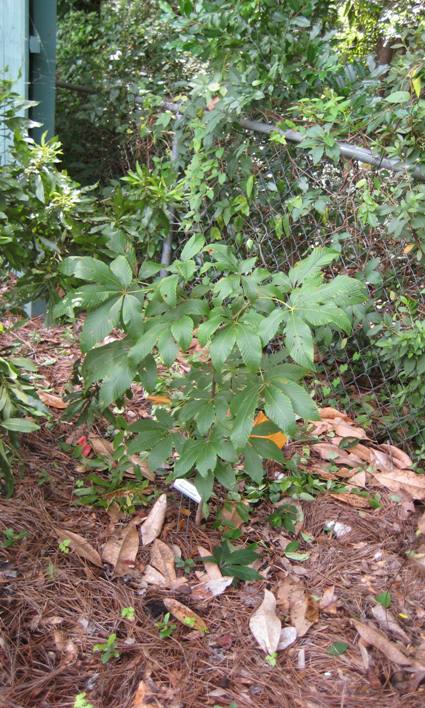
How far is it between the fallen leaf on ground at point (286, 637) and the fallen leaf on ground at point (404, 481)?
2.97ft

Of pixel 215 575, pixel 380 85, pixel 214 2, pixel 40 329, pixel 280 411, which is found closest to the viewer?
pixel 280 411

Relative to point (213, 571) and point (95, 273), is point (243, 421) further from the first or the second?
point (213, 571)

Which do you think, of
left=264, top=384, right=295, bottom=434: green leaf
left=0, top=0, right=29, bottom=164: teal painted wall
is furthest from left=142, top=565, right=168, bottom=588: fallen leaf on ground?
Answer: left=0, top=0, right=29, bottom=164: teal painted wall

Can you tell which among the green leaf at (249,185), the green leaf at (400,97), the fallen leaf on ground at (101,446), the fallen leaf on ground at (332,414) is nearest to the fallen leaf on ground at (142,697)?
the fallen leaf on ground at (101,446)

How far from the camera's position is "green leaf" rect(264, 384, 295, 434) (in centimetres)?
174

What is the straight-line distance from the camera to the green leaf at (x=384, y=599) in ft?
7.05

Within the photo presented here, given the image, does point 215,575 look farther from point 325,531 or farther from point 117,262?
point 117,262

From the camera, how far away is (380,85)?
3.16 meters

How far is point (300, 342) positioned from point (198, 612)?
0.94 m

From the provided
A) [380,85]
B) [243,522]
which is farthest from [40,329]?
[380,85]

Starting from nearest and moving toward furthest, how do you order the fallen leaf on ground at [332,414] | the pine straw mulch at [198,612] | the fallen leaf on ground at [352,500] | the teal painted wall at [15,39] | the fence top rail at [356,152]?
the pine straw mulch at [198,612] < the fallen leaf on ground at [352,500] < the fence top rail at [356,152] < the fallen leaf on ground at [332,414] < the teal painted wall at [15,39]

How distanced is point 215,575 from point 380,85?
2297 millimetres

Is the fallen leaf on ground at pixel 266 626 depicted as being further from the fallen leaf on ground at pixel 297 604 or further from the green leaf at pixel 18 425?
the green leaf at pixel 18 425

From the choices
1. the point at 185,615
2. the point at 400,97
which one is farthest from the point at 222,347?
the point at 400,97
